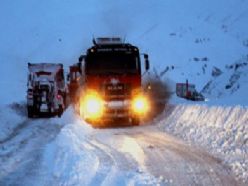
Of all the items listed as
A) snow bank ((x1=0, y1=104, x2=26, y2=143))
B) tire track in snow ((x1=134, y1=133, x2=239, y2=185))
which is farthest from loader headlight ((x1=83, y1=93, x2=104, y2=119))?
tire track in snow ((x1=134, y1=133, x2=239, y2=185))

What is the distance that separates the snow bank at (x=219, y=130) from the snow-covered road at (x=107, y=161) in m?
0.33

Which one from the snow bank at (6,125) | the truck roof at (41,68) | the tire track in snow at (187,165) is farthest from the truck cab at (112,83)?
the truck roof at (41,68)

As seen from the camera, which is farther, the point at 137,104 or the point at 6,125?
the point at 6,125

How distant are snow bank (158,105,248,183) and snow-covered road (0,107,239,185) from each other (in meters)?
0.33

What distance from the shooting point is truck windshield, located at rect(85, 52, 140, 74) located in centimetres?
2206

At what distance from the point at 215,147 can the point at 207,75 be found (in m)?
57.2

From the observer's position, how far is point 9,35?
106 m

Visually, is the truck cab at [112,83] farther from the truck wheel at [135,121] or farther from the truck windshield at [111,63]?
the truck wheel at [135,121]

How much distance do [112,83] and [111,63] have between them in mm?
816

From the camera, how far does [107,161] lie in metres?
12.4

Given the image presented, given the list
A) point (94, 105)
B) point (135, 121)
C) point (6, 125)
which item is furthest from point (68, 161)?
point (6, 125)

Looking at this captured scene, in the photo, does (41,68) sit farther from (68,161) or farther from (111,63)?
(68,161)

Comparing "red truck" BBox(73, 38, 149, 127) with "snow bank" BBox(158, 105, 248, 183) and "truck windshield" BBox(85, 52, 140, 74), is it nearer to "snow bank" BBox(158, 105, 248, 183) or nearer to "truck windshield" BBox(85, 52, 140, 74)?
"truck windshield" BBox(85, 52, 140, 74)

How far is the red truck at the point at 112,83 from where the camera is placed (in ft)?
72.3
